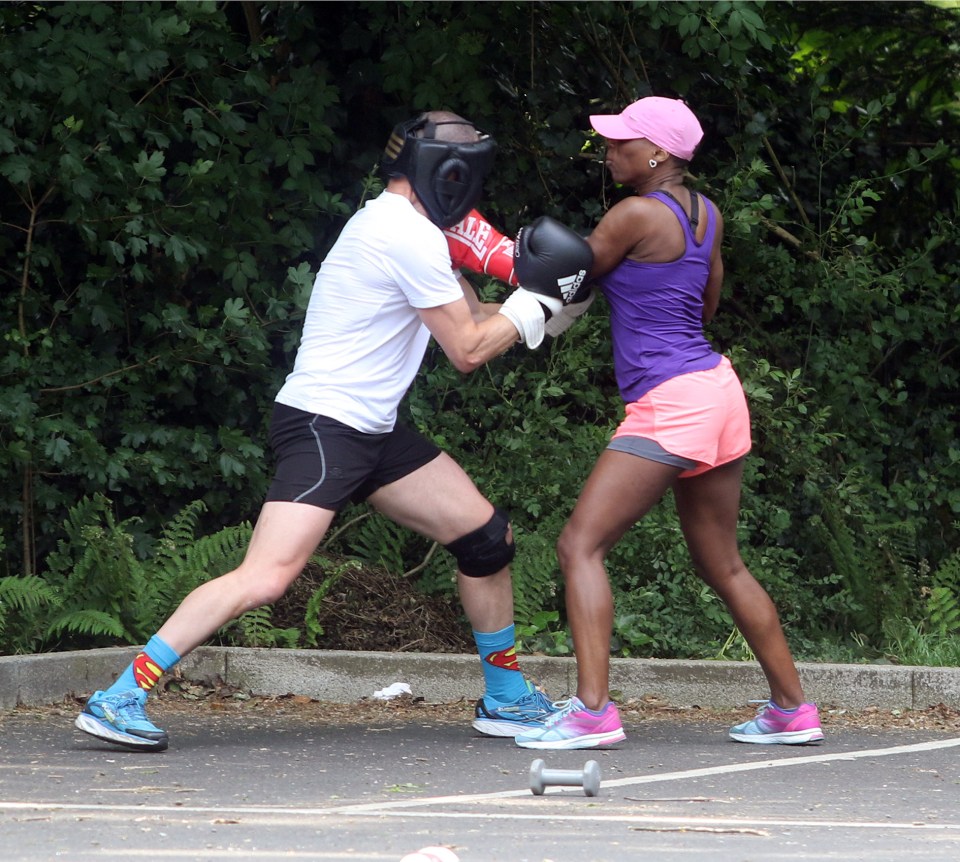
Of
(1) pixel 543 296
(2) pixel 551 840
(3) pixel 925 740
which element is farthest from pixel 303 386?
(3) pixel 925 740

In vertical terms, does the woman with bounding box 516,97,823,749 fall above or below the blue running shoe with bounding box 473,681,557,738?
above

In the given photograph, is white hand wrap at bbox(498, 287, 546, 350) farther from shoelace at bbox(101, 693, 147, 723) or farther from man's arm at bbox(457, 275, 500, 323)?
shoelace at bbox(101, 693, 147, 723)

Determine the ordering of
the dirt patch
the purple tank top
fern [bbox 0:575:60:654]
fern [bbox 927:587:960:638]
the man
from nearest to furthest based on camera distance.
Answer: the man, the purple tank top, fern [bbox 0:575:60:654], the dirt patch, fern [bbox 927:587:960:638]

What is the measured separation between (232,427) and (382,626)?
1.45 m

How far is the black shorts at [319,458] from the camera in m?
5.37

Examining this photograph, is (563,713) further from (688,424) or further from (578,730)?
(688,424)

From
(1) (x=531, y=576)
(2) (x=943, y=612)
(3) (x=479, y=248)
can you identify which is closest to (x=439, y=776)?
(3) (x=479, y=248)

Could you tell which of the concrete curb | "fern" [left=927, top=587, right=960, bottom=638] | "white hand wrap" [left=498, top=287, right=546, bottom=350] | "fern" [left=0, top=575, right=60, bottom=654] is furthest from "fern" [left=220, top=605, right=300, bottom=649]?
"fern" [left=927, top=587, right=960, bottom=638]

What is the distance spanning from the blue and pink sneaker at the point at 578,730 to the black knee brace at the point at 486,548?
549 mm

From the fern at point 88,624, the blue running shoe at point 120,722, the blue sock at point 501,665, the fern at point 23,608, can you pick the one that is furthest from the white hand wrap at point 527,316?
the fern at point 23,608

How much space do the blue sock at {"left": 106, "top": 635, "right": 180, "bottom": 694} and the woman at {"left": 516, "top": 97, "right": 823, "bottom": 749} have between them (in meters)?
1.19

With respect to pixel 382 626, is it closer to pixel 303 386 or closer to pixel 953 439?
pixel 303 386

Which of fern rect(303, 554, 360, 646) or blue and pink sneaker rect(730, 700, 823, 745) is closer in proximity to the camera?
blue and pink sneaker rect(730, 700, 823, 745)

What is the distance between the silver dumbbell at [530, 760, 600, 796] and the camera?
14.2 feet
